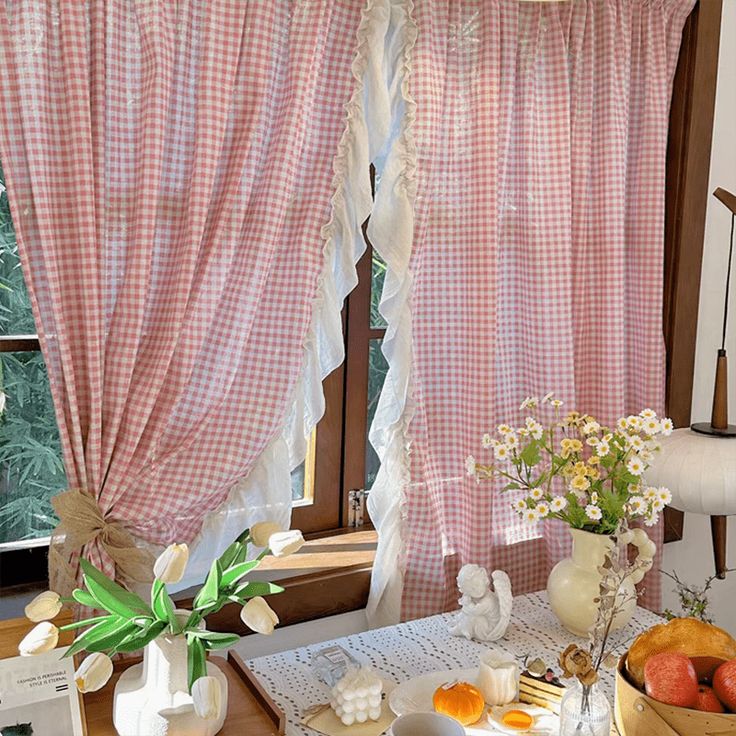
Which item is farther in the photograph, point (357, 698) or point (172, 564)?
point (357, 698)

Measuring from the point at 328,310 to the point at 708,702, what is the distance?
0.97m

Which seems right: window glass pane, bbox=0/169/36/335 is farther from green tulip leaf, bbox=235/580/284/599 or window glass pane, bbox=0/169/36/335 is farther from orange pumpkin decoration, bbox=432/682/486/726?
orange pumpkin decoration, bbox=432/682/486/726

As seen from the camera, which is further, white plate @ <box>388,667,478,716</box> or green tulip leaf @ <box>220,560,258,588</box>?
white plate @ <box>388,667,478,716</box>

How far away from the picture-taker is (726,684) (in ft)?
4.36

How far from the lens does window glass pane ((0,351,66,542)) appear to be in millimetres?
1677

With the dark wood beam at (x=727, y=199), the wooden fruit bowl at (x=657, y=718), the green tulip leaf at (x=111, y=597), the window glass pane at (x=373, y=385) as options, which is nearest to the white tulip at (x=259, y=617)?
the green tulip leaf at (x=111, y=597)

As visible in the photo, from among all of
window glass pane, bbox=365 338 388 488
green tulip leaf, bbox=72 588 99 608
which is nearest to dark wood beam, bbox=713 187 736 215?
window glass pane, bbox=365 338 388 488

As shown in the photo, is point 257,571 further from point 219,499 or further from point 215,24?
point 215,24

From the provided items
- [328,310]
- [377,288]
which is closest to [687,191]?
[377,288]

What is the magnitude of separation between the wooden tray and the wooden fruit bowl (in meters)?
0.52

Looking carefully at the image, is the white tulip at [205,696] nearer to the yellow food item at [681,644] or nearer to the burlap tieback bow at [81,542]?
the burlap tieback bow at [81,542]

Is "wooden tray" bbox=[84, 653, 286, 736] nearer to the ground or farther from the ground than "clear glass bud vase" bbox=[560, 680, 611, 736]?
nearer to the ground

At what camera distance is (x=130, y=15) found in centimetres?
156

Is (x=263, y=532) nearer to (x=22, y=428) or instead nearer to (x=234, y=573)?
(x=234, y=573)
